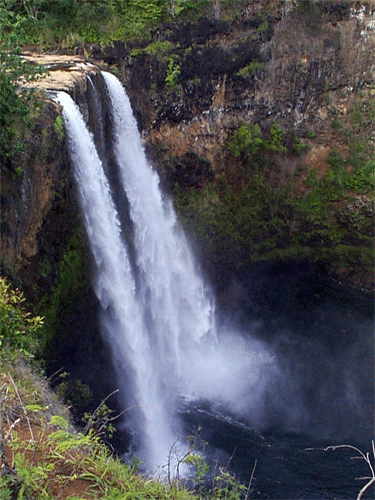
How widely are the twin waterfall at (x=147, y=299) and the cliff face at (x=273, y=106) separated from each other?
149 cm

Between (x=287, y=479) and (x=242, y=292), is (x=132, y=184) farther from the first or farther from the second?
(x=287, y=479)

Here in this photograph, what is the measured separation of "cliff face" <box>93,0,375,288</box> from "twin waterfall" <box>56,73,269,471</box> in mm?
1486

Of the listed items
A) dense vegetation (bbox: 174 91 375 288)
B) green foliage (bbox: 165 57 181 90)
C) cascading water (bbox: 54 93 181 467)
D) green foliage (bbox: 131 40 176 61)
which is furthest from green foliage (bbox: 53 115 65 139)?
dense vegetation (bbox: 174 91 375 288)

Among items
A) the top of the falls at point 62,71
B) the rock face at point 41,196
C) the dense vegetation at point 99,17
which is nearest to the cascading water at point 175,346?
the rock face at point 41,196

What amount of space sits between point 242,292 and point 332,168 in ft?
16.0

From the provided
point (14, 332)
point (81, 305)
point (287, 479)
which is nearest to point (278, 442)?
point (287, 479)

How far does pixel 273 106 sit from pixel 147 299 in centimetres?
725

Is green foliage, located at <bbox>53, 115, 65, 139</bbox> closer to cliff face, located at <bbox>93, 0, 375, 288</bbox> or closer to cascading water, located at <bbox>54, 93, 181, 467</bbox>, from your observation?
cascading water, located at <bbox>54, 93, 181, 467</bbox>

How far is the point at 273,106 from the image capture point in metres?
13.4

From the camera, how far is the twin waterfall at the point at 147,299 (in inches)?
342

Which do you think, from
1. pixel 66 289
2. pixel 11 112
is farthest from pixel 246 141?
pixel 11 112

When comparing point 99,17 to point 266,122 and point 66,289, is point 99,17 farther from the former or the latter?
point 66,289

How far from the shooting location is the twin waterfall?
342 inches

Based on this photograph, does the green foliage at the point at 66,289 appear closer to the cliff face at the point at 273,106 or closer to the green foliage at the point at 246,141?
the cliff face at the point at 273,106
